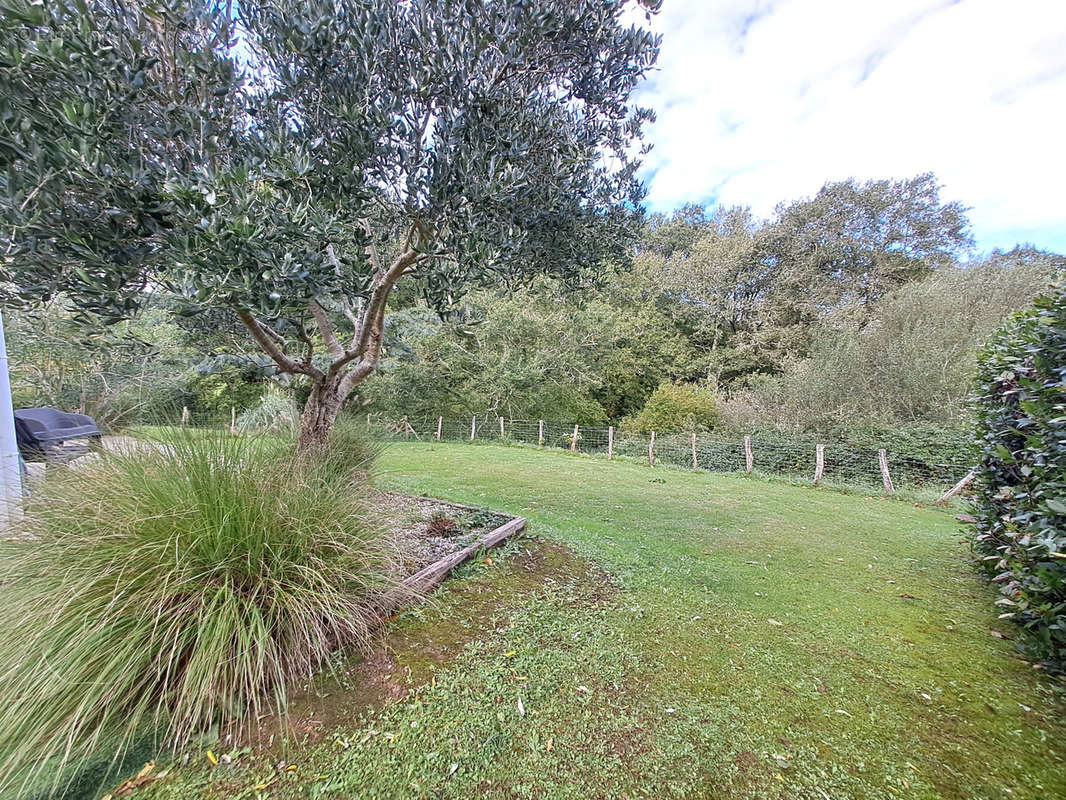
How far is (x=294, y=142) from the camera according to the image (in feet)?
6.76

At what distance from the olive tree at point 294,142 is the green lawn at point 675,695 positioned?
1799 mm

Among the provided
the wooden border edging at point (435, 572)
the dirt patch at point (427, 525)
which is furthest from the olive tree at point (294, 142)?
the wooden border edging at point (435, 572)

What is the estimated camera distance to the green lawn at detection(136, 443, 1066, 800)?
127 centimetres

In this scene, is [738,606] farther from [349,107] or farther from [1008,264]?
[1008,264]

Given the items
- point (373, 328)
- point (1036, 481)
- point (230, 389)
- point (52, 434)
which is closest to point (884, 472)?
point (1036, 481)

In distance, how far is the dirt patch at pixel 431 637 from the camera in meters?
1.46

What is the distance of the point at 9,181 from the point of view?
1.43m

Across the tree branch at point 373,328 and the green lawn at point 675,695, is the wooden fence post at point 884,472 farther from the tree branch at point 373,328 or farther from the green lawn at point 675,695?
the tree branch at point 373,328

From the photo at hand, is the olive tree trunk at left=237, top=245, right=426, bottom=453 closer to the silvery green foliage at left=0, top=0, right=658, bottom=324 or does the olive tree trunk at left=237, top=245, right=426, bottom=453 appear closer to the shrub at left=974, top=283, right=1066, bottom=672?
the silvery green foliage at left=0, top=0, right=658, bottom=324

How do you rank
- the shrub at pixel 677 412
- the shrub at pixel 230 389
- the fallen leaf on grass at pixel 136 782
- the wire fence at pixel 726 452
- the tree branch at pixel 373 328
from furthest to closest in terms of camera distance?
the shrub at pixel 677 412
the wire fence at pixel 726 452
the shrub at pixel 230 389
the tree branch at pixel 373 328
the fallen leaf on grass at pixel 136 782

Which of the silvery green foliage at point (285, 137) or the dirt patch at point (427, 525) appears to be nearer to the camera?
the silvery green foliage at point (285, 137)

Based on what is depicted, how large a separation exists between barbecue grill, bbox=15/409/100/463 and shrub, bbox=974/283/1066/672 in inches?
193

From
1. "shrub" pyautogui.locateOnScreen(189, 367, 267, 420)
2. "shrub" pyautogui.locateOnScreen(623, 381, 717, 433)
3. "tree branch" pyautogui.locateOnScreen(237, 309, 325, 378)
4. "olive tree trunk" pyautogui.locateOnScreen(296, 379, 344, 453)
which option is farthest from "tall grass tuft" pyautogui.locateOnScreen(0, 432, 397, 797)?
"shrub" pyautogui.locateOnScreen(623, 381, 717, 433)

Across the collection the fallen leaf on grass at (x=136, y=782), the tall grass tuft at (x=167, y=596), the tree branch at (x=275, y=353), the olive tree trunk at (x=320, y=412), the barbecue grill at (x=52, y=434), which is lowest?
the fallen leaf on grass at (x=136, y=782)
